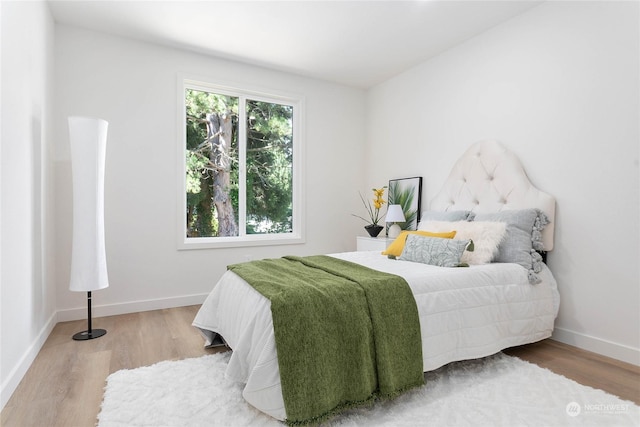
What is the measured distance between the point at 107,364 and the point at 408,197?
314cm

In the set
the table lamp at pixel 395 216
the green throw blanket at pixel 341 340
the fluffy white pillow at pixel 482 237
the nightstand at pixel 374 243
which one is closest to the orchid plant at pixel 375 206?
the nightstand at pixel 374 243

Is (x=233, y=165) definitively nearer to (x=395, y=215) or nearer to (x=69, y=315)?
(x=395, y=215)

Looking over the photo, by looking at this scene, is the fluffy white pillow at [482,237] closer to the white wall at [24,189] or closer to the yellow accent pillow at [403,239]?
the yellow accent pillow at [403,239]

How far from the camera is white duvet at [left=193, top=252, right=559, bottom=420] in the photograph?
159cm

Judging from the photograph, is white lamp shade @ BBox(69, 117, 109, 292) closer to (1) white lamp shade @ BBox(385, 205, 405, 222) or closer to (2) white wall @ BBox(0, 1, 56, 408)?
(2) white wall @ BBox(0, 1, 56, 408)

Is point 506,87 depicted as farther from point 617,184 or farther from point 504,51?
point 617,184

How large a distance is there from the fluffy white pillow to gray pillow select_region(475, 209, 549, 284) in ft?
0.23

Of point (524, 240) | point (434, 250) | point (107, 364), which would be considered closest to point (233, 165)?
point (107, 364)

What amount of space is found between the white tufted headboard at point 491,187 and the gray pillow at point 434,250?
662 mm

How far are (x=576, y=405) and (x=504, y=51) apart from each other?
8.81ft

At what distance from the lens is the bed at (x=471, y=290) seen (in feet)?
5.71

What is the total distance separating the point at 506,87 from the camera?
303cm

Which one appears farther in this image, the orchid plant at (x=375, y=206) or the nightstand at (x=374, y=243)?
the orchid plant at (x=375, y=206)

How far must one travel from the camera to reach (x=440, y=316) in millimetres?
1995
